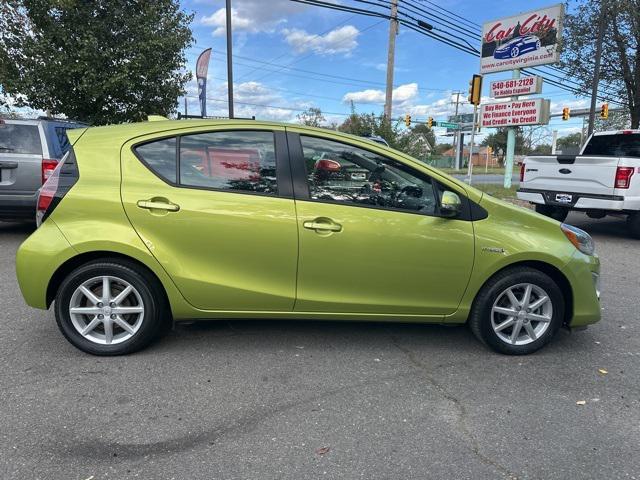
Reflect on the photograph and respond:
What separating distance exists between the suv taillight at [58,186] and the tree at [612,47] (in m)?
12.5

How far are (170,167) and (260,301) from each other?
1158mm

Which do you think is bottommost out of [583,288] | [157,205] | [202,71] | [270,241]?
[583,288]

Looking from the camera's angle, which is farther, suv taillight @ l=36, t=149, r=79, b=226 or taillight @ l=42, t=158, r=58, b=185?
taillight @ l=42, t=158, r=58, b=185

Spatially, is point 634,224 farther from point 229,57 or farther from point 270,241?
point 229,57

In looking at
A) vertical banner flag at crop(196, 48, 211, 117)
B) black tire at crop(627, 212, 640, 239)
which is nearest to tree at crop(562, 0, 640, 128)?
black tire at crop(627, 212, 640, 239)

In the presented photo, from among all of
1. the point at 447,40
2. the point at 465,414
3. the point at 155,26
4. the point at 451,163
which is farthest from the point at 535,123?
the point at 451,163

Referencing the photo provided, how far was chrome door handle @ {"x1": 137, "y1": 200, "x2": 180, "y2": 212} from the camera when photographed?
3459mm

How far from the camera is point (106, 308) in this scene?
11.6 ft

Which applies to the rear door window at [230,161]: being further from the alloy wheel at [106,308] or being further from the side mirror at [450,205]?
the side mirror at [450,205]

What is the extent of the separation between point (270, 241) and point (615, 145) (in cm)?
835

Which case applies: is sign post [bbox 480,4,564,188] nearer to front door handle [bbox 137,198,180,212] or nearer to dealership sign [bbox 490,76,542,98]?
dealership sign [bbox 490,76,542,98]

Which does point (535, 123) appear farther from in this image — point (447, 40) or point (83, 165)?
point (83, 165)

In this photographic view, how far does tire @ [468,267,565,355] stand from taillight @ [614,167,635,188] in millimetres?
5360

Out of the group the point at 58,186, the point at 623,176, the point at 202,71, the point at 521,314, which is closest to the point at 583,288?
the point at 521,314
